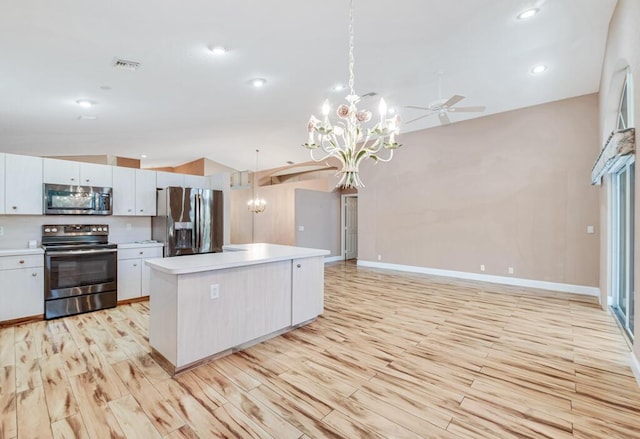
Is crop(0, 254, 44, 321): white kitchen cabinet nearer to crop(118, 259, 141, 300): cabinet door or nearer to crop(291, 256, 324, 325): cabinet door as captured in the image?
crop(118, 259, 141, 300): cabinet door

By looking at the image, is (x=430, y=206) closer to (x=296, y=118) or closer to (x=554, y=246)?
(x=554, y=246)

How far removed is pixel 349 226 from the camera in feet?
32.6

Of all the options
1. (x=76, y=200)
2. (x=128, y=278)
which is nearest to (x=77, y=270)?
(x=128, y=278)

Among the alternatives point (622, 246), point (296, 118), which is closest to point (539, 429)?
point (622, 246)

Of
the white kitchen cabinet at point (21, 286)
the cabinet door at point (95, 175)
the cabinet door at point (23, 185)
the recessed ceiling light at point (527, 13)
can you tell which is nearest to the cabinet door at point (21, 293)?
the white kitchen cabinet at point (21, 286)

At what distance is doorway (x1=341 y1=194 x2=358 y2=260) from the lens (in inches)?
385

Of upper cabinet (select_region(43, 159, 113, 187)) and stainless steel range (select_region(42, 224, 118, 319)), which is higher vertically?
upper cabinet (select_region(43, 159, 113, 187))

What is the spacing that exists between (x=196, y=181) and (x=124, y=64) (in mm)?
2668

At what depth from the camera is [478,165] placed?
628 cm

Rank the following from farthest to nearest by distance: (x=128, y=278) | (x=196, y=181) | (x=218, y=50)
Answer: (x=196, y=181)
(x=128, y=278)
(x=218, y=50)

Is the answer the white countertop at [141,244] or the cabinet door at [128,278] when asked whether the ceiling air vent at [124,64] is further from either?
the cabinet door at [128,278]

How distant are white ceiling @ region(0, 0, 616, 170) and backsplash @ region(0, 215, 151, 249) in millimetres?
1607

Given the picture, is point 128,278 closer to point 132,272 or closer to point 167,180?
point 132,272

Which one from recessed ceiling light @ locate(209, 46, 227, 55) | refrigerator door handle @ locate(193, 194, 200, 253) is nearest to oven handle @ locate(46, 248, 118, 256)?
refrigerator door handle @ locate(193, 194, 200, 253)
